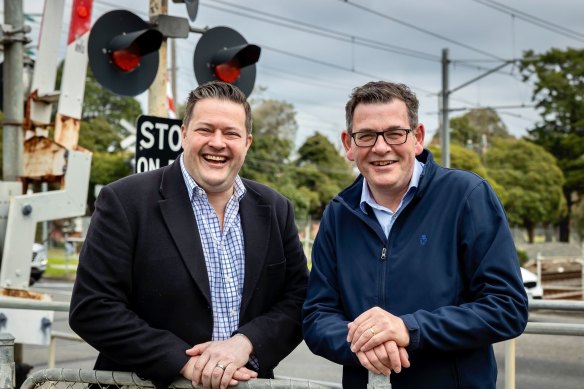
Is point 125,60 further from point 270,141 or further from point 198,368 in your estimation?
point 270,141

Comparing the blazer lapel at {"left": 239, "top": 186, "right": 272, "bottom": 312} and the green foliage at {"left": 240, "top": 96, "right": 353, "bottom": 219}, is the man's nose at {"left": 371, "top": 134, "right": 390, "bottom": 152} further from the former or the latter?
the green foliage at {"left": 240, "top": 96, "right": 353, "bottom": 219}

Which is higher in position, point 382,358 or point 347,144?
point 347,144

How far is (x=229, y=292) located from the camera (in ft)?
9.50

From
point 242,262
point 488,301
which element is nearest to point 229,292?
point 242,262

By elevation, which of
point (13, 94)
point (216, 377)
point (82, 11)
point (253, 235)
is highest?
point (82, 11)

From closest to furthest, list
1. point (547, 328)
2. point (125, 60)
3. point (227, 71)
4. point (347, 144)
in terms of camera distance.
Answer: point (347, 144) < point (547, 328) < point (125, 60) < point (227, 71)

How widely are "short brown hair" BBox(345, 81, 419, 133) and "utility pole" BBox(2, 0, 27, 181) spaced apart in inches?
170

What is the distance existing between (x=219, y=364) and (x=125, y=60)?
12.5 ft

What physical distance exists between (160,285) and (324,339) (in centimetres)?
62

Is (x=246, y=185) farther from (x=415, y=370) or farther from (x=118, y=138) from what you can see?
(x=118, y=138)

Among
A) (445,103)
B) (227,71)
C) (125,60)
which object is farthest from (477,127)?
(125,60)

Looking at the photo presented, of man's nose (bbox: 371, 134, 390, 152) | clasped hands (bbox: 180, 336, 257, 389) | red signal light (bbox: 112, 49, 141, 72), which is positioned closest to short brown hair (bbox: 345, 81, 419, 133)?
man's nose (bbox: 371, 134, 390, 152)

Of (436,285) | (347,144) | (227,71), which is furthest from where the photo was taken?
(227,71)

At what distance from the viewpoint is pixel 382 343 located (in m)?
2.40
